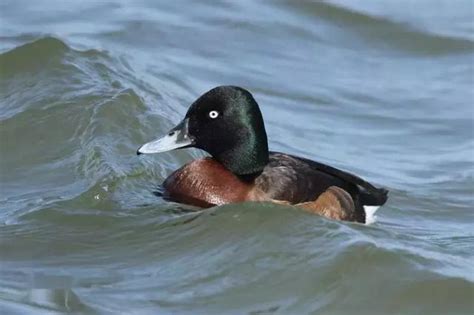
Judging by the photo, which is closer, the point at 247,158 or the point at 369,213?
the point at 247,158

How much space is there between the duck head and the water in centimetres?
44

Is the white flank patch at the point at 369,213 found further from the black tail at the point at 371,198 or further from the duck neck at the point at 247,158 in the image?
the duck neck at the point at 247,158

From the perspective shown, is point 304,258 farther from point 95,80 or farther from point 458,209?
point 95,80

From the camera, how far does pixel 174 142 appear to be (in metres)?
10.1

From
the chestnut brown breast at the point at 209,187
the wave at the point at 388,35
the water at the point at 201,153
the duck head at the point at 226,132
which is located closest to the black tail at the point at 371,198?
the water at the point at 201,153

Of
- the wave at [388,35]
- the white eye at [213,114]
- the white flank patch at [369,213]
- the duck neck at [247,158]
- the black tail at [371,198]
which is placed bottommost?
the white flank patch at [369,213]

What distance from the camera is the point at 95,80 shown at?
13391 millimetres

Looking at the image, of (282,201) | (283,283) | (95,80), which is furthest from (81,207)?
(95,80)

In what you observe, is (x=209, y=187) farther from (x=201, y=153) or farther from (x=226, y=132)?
(x=201, y=153)

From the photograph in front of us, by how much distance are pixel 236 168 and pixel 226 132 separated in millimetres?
278

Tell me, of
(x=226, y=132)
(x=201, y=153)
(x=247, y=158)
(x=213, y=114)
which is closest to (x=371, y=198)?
(x=247, y=158)

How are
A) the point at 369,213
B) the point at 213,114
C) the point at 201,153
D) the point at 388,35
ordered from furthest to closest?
the point at 388,35 < the point at 201,153 < the point at 369,213 < the point at 213,114

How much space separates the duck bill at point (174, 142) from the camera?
10125mm

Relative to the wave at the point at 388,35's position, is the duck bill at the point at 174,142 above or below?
below
